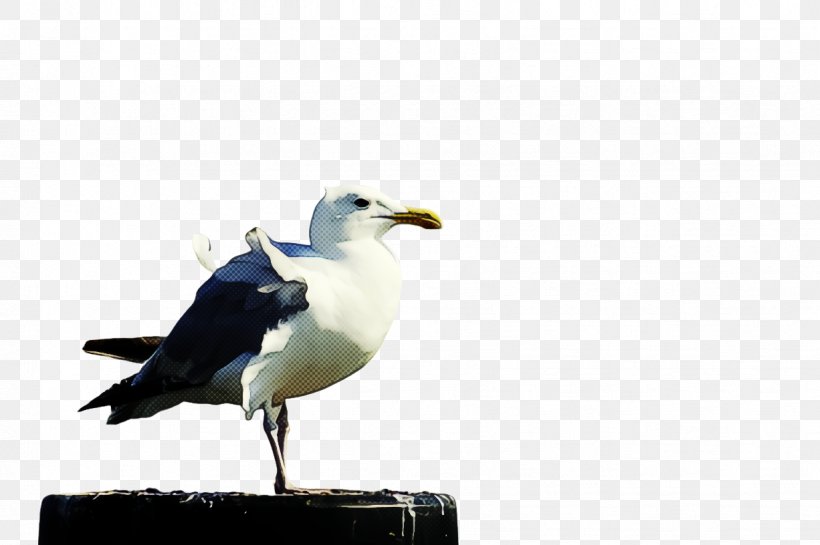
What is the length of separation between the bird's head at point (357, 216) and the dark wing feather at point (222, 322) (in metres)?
0.23

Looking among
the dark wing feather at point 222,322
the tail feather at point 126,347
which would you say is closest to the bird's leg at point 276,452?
the dark wing feather at point 222,322

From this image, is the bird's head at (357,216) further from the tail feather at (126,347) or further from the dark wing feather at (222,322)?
the tail feather at (126,347)

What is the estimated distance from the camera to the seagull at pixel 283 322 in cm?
518

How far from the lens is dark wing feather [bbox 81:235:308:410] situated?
520 cm

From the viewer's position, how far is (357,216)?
539cm

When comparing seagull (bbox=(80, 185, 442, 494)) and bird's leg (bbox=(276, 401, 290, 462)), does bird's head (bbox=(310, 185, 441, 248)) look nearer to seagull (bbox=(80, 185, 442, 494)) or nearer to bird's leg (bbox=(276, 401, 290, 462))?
seagull (bbox=(80, 185, 442, 494))

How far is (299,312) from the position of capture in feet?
17.0

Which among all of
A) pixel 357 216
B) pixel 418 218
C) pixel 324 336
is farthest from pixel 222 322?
pixel 418 218

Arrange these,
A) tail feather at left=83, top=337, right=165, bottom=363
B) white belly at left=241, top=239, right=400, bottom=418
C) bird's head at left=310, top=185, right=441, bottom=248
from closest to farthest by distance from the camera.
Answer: white belly at left=241, top=239, right=400, bottom=418
bird's head at left=310, top=185, right=441, bottom=248
tail feather at left=83, top=337, right=165, bottom=363

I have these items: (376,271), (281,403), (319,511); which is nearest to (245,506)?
(319,511)

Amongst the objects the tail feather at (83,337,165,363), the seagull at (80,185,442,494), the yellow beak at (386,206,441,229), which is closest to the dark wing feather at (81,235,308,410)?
the seagull at (80,185,442,494)

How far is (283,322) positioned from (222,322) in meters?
0.20

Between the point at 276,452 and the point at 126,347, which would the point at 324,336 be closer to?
the point at 276,452

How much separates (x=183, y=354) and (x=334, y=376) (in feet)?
1.54
